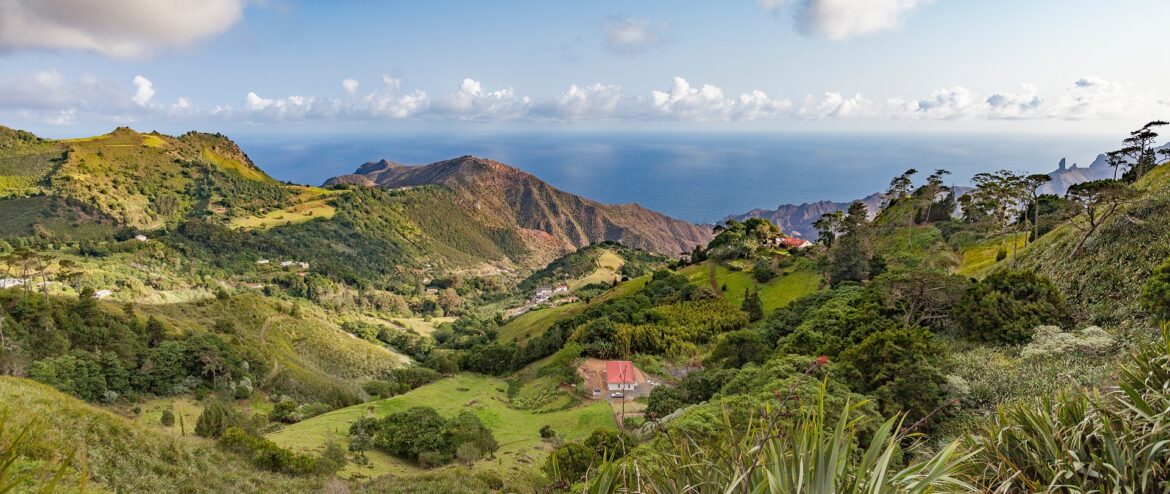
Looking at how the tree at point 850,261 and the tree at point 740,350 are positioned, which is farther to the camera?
the tree at point 850,261

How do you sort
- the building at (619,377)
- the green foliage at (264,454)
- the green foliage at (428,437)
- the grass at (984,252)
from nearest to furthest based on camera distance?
the green foliage at (264,454) → the green foliage at (428,437) → the building at (619,377) → the grass at (984,252)

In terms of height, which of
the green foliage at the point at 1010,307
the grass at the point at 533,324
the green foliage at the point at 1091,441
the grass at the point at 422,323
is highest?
the green foliage at the point at 1091,441

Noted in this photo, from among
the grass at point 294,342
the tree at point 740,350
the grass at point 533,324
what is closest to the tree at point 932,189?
the tree at point 740,350

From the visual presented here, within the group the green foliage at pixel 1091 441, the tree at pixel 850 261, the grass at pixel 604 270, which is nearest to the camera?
the green foliage at pixel 1091 441

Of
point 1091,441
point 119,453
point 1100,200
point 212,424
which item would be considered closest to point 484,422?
point 212,424

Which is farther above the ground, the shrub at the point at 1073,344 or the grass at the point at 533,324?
the shrub at the point at 1073,344

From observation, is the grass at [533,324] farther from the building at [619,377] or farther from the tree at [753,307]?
the building at [619,377]

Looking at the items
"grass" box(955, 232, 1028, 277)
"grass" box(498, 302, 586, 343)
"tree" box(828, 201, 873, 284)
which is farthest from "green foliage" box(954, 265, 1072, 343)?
"grass" box(498, 302, 586, 343)

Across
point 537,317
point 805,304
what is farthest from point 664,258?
point 805,304

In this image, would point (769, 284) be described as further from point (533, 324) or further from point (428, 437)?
point (428, 437)
